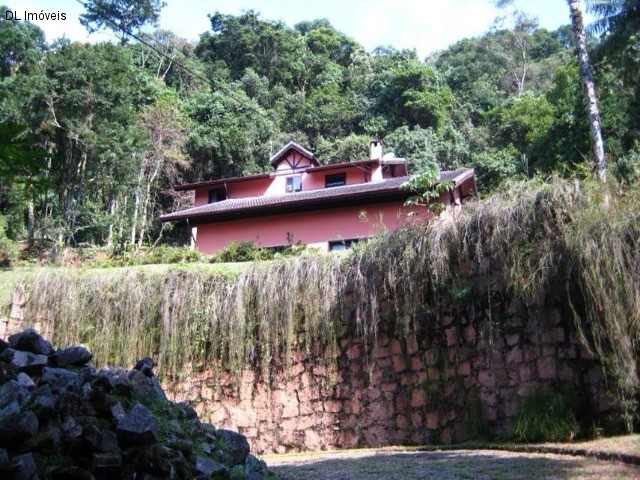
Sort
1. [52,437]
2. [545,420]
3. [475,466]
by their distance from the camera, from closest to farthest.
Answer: [52,437], [475,466], [545,420]

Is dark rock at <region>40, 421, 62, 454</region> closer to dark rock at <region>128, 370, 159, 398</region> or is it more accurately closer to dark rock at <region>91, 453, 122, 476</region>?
dark rock at <region>91, 453, 122, 476</region>

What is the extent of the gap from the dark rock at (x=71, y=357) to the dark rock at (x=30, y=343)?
3.5 inches

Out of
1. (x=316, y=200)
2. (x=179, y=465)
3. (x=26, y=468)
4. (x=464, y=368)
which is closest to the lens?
(x=26, y=468)

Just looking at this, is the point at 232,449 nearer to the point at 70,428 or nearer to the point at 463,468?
the point at 70,428

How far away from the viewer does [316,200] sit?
62.7 ft

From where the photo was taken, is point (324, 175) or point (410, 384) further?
point (324, 175)

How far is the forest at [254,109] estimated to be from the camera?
2091 centimetres

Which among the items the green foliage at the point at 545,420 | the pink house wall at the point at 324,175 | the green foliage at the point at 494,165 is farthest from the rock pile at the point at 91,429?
the green foliage at the point at 494,165

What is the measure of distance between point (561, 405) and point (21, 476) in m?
5.23

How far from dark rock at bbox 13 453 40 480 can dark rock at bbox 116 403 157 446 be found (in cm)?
56

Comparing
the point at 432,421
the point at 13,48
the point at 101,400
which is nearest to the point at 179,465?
the point at 101,400

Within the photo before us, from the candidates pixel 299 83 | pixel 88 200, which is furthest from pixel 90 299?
pixel 299 83

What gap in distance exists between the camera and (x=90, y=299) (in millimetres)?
10805

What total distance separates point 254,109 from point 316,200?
518cm
